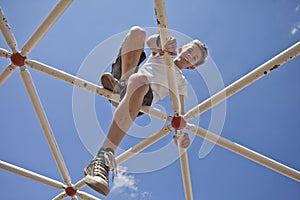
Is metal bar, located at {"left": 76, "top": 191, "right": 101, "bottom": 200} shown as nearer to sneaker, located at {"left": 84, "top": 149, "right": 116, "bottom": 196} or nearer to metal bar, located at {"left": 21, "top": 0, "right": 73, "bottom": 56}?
metal bar, located at {"left": 21, "top": 0, "right": 73, "bottom": 56}

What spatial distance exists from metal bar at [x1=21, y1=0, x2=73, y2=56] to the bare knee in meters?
1.85

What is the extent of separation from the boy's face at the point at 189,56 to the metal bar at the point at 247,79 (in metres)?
0.62

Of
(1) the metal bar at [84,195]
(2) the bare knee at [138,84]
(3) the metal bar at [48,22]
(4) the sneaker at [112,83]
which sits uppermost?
(3) the metal bar at [48,22]

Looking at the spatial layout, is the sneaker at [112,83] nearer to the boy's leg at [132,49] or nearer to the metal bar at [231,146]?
the boy's leg at [132,49]

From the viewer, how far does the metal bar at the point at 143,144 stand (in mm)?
6318

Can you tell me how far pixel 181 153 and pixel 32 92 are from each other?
104 inches

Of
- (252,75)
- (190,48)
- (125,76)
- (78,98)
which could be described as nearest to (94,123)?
(78,98)

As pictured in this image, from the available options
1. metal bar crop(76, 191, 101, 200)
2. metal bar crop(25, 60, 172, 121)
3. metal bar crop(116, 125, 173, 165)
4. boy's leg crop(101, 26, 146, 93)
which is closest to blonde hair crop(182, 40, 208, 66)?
boy's leg crop(101, 26, 146, 93)

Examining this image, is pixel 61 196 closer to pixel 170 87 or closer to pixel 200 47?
pixel 170 87

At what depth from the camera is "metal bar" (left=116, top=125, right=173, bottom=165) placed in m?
6.32

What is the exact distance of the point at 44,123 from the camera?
688 cm

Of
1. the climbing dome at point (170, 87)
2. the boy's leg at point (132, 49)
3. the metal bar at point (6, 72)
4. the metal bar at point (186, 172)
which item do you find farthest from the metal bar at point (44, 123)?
the metal bar at point (186, 172)

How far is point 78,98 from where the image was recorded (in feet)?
22.5

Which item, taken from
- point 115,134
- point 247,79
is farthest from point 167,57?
point 115,134
